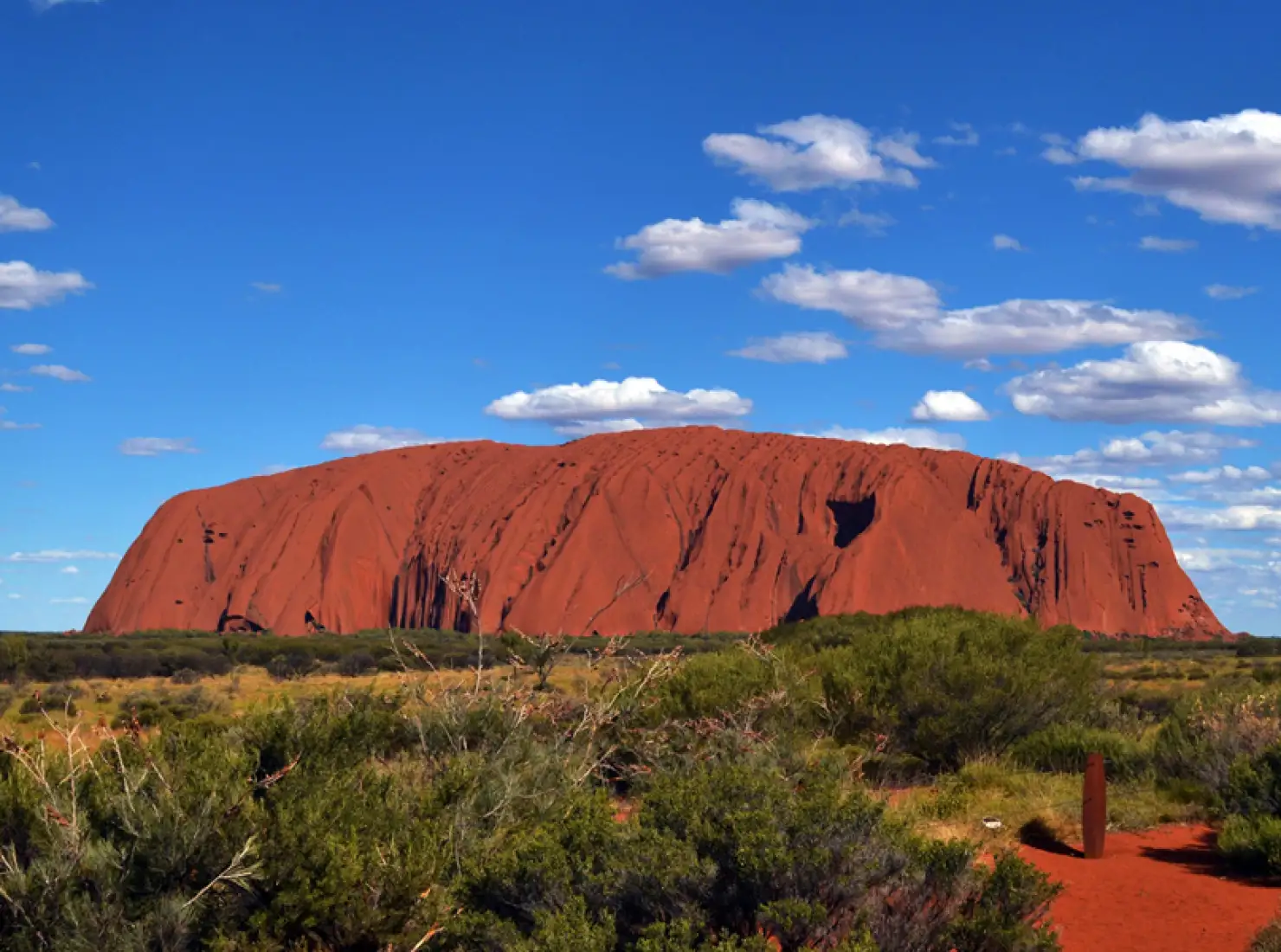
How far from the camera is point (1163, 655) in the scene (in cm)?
5959

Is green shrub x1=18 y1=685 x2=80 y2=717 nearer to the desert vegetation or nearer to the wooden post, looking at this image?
the desert vegetation

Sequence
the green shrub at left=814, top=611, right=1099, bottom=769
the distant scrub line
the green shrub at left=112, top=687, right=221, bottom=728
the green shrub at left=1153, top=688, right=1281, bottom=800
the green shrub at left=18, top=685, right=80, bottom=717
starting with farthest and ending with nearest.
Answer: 1. the distant scrub line
2. the green shrub at left=18, top=685, right=80, bottom=717
3. the green shrub at left=112, top=687, right=221, bottom=728
4. the green shrub at left=814, top=611, right=1099, bottom=769
5. the green shrub at left=1153, top=688, right=1281, bottom=800

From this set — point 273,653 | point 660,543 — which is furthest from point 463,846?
point 660,543

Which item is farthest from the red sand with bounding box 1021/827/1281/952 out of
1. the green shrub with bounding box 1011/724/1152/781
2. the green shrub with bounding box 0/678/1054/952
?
the green shrub with bounding box 1011/724/1152/781

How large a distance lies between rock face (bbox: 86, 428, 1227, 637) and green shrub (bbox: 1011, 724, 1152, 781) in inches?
2353

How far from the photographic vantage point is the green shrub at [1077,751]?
13.5 m

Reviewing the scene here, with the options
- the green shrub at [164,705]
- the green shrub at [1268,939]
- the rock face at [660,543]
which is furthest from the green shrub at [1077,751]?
the rock face at [660,543]

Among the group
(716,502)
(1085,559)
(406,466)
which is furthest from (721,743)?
(406,466)

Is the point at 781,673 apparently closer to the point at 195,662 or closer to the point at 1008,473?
the point at 195,662

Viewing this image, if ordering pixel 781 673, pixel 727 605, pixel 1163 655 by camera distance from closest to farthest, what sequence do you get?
pixel 781 673
pixel 1163 655
pixel 727 605

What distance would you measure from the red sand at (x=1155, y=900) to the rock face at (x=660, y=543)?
2515 inches

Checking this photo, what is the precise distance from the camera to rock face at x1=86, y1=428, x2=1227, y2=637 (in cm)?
7894

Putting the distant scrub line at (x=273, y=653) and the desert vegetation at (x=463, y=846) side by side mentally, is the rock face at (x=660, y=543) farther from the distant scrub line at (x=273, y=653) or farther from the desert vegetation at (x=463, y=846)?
the desert vegetation at (x=463, y=846)

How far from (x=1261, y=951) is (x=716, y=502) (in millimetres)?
78035
